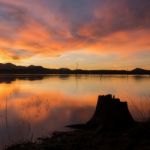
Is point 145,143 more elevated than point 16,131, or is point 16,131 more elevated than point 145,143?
point 145,143

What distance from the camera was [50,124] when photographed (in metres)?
16.9

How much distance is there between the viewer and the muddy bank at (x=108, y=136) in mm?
8703

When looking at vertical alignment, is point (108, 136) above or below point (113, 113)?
below

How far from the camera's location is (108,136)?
10305 millimetres

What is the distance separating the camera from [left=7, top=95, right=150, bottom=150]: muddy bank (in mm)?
8703

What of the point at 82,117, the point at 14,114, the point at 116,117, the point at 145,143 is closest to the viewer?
the point at 145,143

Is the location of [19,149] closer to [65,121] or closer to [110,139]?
[110,139]

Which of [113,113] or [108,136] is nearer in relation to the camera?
[108,136]

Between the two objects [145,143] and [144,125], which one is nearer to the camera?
[145,143]

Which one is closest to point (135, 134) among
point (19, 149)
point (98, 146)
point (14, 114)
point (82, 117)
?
point (98, 146)

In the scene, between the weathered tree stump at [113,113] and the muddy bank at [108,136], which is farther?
the weathered tree stump at [113,113]

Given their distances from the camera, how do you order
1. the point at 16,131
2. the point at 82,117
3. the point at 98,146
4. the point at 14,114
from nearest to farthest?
the point at 98,146 → the point at 16,131 → the point at 82,117 → the point at 14,114

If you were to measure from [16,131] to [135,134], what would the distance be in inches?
277

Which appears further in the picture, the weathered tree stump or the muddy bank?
the weathered tree stump
